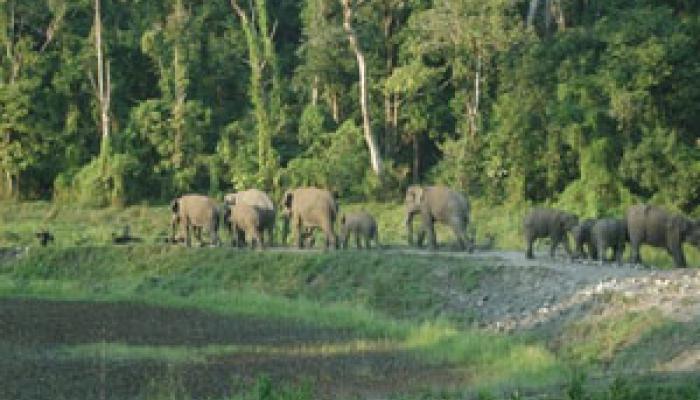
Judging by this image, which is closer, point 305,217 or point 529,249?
point 529,249

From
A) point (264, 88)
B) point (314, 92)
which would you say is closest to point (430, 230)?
point (314, 92)

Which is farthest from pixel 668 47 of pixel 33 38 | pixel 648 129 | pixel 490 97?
pixel 33 38

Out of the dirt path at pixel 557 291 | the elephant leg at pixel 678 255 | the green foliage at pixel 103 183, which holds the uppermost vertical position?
the green foliage at pixel 103 183

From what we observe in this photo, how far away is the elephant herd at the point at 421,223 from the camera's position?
1008 inches

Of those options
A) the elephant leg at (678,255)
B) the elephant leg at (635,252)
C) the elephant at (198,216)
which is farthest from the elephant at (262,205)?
the elephant leg at (678,255)

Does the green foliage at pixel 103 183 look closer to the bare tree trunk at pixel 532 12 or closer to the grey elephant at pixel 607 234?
the bare tree trunk at pixel 532 12

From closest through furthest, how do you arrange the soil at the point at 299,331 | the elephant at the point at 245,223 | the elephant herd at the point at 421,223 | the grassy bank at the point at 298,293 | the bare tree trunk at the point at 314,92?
the soil at the point at 299,331, the grassy bank at the point at 298,293, the elephant herd at the point at 421,223, the elephant at the point at 245,223, the bare tree trunk at the point at 314,92

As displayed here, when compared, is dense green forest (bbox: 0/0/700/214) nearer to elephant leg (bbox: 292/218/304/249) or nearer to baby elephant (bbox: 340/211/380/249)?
baby elephant (bbox: 340/211/380/249)

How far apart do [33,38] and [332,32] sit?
36.7 feet

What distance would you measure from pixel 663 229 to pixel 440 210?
204 inches

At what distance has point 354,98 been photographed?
47.1m

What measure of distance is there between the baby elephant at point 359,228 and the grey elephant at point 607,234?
18.2ft

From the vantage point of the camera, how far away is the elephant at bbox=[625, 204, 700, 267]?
2542cm

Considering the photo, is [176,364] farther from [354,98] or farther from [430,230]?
[354,98]
